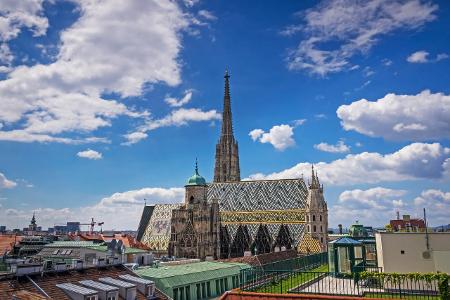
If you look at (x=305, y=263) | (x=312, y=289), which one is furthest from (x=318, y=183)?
(x=312, y=289)

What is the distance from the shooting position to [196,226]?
2906 inches

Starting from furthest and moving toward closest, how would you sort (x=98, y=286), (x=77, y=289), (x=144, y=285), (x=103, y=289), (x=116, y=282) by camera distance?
(x=144, y=285) → (x=116, y=282) → (x=98, y=286) → (x=103, y=289) → (x=77, y=289)

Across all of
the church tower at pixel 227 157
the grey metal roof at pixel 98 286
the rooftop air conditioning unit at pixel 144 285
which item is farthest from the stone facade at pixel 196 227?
the grey metal roof at pixel 98 286

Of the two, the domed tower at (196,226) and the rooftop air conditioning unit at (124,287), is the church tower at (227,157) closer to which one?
the domed tower at (196,226)

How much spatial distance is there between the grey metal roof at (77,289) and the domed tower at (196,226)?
5015cm

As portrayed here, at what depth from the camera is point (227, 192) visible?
90812 mm

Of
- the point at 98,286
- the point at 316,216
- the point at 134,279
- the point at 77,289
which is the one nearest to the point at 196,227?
the point at 316,216

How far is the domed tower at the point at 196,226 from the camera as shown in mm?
73375

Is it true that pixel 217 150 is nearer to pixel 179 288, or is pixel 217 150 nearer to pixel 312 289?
pixel 179 288

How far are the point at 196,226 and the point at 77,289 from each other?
168 feet

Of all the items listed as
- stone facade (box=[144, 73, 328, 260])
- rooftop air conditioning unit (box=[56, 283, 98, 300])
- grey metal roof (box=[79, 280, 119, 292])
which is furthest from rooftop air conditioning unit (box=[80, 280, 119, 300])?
stone facade (box=[144, 73, 328, 260])

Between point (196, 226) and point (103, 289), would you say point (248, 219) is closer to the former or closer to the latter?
point (196, 226)

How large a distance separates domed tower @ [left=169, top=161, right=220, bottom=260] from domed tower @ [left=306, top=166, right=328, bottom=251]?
1685 centimetres

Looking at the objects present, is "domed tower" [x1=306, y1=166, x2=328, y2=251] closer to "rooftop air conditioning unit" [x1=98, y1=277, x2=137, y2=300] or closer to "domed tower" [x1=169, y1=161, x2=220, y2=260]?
"domed tower" [x1=169, y1=161, x2=220, y2=260]
